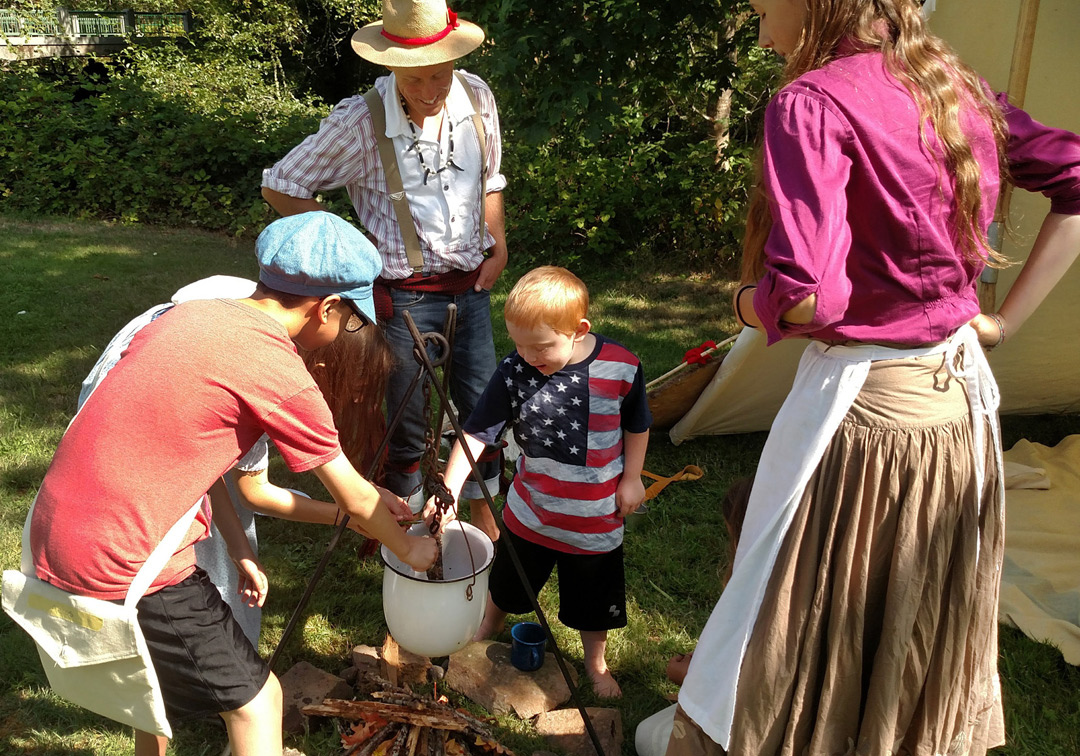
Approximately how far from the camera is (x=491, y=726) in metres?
2.79

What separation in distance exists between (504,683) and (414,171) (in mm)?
1742

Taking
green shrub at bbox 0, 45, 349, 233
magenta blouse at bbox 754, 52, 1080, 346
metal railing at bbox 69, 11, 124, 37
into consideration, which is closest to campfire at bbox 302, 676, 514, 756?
magenta blouse at bbox 754, 52, 1080, 346

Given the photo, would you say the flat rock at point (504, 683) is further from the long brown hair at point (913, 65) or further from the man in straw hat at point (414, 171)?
the long brown hair at point (913, 65)

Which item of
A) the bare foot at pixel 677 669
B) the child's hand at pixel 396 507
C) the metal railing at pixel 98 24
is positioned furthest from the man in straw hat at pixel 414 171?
the metal railing at pixel 98 24

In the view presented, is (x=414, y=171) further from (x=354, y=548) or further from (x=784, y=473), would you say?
(x=784, y=473)

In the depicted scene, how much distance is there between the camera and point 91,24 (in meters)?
14.6

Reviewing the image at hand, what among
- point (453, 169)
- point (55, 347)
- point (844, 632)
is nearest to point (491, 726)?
point (844, 632)

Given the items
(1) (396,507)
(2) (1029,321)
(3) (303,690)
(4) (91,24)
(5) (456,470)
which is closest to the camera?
(1) (396,507)

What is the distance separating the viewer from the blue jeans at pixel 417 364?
3195 millimetres

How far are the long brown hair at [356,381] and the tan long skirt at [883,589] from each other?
147cm

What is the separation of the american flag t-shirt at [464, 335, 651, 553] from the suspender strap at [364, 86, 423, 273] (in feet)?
2.26

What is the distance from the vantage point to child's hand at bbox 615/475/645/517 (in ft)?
8.71

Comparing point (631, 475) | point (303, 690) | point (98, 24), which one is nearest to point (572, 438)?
point (631, 475)

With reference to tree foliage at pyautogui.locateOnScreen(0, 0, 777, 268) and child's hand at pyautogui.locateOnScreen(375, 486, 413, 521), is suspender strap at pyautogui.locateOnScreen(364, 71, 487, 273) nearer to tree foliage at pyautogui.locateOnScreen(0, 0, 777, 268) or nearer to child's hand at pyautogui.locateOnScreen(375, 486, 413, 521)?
child's hand at pyautogui.locateOnScreen(375, 486, 413, 521)
